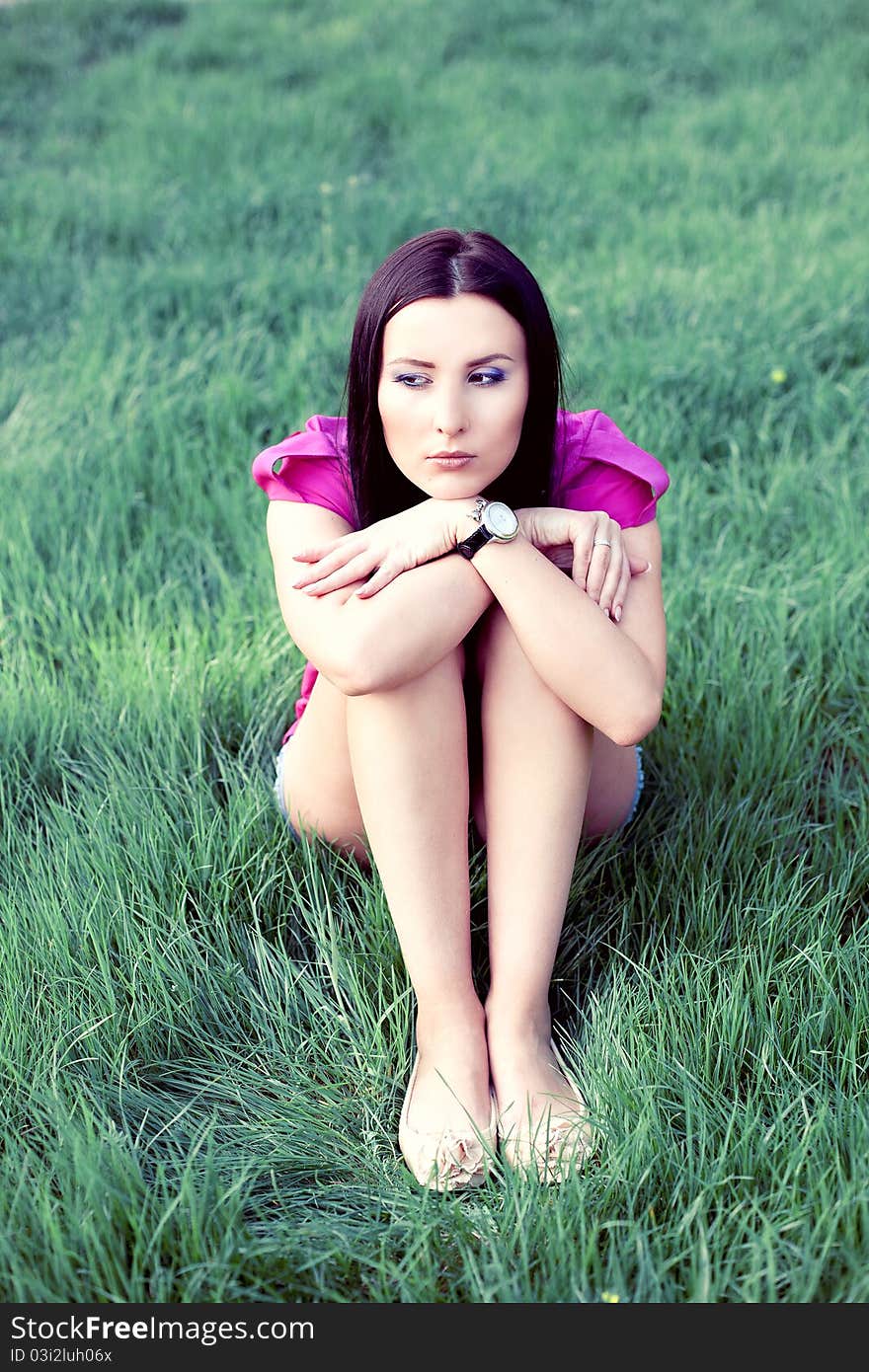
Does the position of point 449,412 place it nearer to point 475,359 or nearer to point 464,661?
point 475,359

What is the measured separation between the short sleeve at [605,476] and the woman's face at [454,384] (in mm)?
222

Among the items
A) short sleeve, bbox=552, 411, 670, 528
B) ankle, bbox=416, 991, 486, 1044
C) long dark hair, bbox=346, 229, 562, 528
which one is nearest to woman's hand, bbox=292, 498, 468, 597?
long dark hair, bbox=346, 229, 562, 528

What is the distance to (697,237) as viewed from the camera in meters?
3.88

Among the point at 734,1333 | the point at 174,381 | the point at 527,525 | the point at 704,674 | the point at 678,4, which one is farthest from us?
the point at 678,4

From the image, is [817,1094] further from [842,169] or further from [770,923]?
[842,169]

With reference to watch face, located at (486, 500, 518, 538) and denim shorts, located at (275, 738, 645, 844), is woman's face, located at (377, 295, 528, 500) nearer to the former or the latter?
watch face, located at (486, 500, 518, 538)

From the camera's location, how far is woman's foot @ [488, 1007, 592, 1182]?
143 centimetres

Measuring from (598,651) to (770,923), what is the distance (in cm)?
50

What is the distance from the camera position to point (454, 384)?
1517mm

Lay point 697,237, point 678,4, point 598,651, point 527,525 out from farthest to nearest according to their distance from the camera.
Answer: point 678,4, point 697,237, point 527,525, point 598,651

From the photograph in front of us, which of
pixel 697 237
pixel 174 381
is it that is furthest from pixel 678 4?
pixel 174 381

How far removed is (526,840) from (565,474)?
0.58 m

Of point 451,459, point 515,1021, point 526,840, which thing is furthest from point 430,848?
point 451,459

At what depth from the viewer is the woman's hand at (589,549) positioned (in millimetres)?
1614
